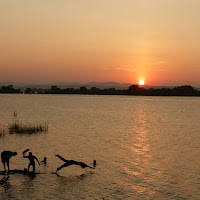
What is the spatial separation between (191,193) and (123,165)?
7721 mm

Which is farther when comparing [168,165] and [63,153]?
[63,153]

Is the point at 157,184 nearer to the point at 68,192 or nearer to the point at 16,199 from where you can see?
the point at 68,192

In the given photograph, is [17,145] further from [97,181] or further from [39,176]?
[97,181]

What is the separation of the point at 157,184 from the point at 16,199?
368 inches

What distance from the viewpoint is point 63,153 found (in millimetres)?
28578

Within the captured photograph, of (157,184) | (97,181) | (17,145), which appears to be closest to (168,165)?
(157,184)

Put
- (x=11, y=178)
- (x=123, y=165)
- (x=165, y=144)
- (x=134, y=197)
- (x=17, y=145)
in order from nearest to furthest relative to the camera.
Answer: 1. (x=134, y=197)
2. (x=11, y=178)
3. (x=123, y=165)
4. (x=17, y=145)
5. (x=165, y=144)

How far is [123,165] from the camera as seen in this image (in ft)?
79.3

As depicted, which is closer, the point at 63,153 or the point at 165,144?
the point at 63,153

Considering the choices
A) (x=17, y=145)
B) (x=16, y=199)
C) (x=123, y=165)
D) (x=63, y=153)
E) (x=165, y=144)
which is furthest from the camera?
(x=165, y=144)

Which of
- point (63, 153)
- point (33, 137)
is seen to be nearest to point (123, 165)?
point (63, 153)

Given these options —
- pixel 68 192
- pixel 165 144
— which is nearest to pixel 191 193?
pixel 68 192

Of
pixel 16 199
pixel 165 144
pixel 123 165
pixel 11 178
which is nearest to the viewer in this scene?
pixel 16 199

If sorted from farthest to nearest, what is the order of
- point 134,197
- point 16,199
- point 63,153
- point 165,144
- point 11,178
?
1. point 165,144
2. point 63,153
3. point 11,178
4. point 134,197
5. point 16,199
